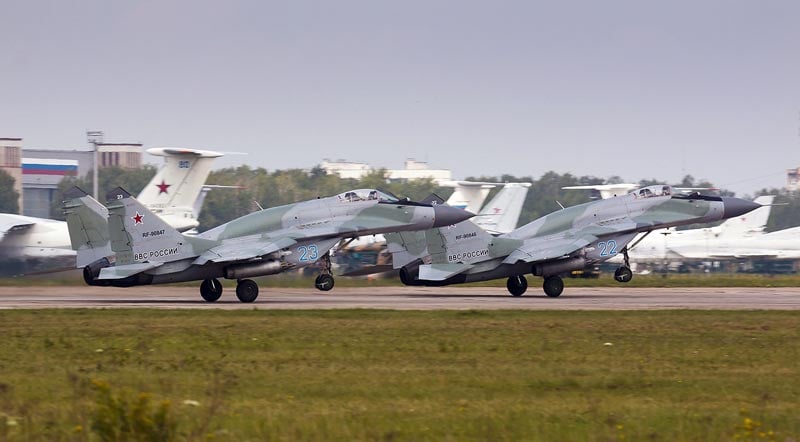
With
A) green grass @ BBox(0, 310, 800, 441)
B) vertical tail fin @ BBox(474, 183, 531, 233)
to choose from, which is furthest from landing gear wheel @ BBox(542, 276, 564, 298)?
vertical tail fin @ BBox(474, 183, 531, 233)

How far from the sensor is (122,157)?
136250mm

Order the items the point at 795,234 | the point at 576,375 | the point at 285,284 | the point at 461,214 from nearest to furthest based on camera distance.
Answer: the point at 576,375 → the point at 461,214 → the point at 285,284 → the point at 795,234

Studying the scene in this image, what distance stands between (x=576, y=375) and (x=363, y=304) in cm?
1797

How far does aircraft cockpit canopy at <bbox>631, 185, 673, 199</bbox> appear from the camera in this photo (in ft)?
137

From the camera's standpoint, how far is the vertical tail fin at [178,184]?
51.0m

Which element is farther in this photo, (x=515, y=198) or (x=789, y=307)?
(x=515, y=198)

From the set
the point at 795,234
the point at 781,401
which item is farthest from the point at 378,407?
the point at 795,234

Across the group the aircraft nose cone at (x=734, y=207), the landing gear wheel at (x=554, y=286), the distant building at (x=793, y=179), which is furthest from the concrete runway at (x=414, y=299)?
the distant building at (x=793, y=179)

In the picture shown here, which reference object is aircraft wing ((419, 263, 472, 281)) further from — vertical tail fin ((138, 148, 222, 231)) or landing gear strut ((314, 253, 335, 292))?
vertical tail fin ((138, 148, 222, 231))

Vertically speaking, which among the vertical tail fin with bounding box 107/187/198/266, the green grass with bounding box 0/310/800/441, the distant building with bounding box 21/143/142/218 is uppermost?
the distant building with bounding box 21/143/142/218

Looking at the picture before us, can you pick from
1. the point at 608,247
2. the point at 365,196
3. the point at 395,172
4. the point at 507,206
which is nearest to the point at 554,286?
the point at 608,247

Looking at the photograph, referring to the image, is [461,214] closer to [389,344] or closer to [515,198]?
[389,344]

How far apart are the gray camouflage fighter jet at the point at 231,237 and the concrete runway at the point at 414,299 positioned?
90cm

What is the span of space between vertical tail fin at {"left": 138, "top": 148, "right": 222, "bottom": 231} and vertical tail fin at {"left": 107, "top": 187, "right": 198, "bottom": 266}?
1606 centimetres
